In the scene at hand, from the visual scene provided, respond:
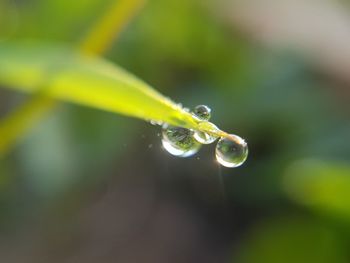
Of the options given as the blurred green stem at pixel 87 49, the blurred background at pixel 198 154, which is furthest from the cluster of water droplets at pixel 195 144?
the blurred background at pixel 198 154

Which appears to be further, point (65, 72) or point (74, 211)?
point (74, 211)

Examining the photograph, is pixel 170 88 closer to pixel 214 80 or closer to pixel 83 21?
pixel 214 80

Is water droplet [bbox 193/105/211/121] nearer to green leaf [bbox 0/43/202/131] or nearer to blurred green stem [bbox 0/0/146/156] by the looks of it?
green leaf [bbox 0/43/202/131]

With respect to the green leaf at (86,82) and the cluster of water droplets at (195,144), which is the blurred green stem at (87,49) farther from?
the cluster of water droplets at (195,144)

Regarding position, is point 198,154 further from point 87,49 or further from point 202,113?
point 202,113

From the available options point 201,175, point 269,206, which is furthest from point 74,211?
point 269,206

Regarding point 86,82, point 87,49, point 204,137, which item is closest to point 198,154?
point 87,49

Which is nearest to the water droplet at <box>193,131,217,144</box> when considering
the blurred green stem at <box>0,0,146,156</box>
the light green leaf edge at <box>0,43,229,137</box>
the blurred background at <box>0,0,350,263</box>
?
the light green leaf edge at <box>0,43,229,137</box>
